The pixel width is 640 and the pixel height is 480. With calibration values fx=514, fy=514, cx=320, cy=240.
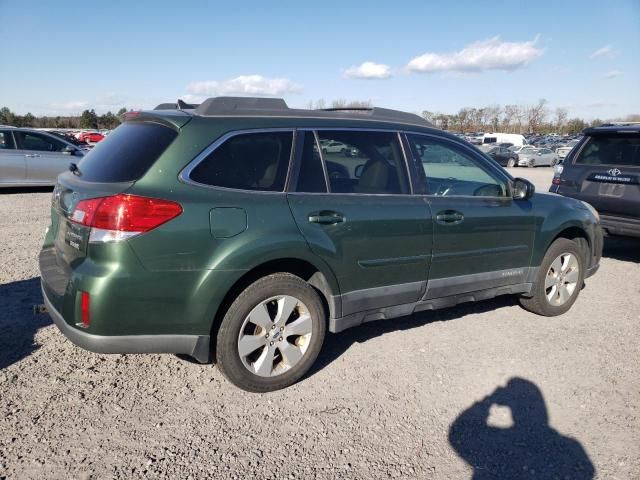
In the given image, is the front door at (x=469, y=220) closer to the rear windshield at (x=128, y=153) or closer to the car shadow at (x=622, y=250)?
the rear windshield at (x=128, y=153)

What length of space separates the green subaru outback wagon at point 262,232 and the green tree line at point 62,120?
160 feet

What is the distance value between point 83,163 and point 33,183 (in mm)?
9937

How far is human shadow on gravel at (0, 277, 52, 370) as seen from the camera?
364 cm

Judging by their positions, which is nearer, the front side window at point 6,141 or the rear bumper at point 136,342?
the rear bumper at point 136,342

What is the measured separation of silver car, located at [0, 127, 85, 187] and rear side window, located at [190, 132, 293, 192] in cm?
995

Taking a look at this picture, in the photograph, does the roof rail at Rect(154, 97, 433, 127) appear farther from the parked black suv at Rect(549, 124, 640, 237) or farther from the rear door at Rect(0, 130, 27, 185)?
the rear door at Rect(0, 130, 27, 185)

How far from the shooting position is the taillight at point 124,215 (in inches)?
108

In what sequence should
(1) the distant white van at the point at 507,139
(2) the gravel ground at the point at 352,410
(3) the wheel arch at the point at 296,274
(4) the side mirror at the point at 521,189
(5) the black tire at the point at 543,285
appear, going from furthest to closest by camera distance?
1. (1) the distant white van at the point at 507,139
2. (5) the black tire at the point at 543,285
3. (4) the side mirror at the point at 521,189
4. (3) the wheel arch at the point at 296,274
5. (2) the gravel ground at the point at 352,410

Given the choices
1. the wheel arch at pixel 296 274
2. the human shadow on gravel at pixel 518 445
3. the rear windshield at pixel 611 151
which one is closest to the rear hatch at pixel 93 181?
the wheel arch at pixel 296 274

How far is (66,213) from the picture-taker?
3102mm

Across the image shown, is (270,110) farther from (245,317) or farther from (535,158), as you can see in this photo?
(535,158)

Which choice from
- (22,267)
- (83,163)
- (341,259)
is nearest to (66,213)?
(83,163)

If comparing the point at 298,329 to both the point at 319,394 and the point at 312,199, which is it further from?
the point at 312,199

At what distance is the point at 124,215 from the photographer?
2.75 metres
